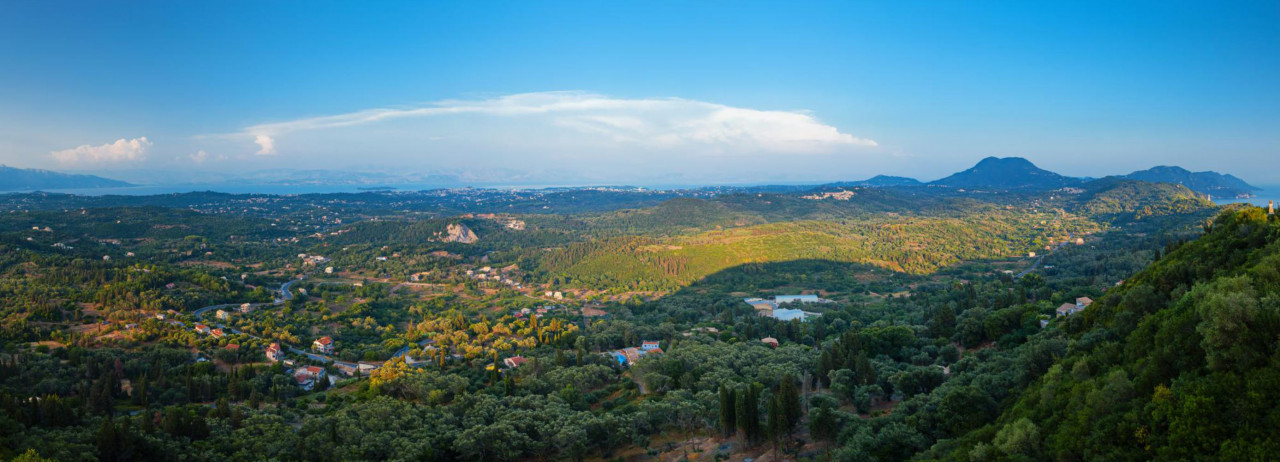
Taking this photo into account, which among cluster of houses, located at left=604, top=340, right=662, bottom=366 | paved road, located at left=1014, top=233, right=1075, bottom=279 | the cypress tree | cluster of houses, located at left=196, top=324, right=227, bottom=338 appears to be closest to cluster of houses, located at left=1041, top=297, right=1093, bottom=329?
the cypress tree

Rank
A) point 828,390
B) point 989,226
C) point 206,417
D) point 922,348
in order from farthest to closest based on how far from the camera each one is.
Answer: point 989,226 → point 922,348 → point 828,390 → point 206,417

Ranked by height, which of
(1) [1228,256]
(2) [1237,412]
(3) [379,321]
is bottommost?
(3) [379,321]

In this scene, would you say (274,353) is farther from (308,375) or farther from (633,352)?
(633,352)

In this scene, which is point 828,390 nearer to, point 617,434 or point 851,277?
point 617,434

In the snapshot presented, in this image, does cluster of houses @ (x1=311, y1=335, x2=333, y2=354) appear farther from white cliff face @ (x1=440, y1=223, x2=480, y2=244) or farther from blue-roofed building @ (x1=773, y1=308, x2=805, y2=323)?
white cliff face @ (x1=440, y1=223, x2=480, y2=244)

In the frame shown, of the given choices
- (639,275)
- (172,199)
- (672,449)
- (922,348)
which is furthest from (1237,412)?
(172,199)

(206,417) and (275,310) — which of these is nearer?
(206,417)

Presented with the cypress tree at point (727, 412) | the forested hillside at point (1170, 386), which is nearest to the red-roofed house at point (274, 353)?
the cypress tree at point (727, 412)
